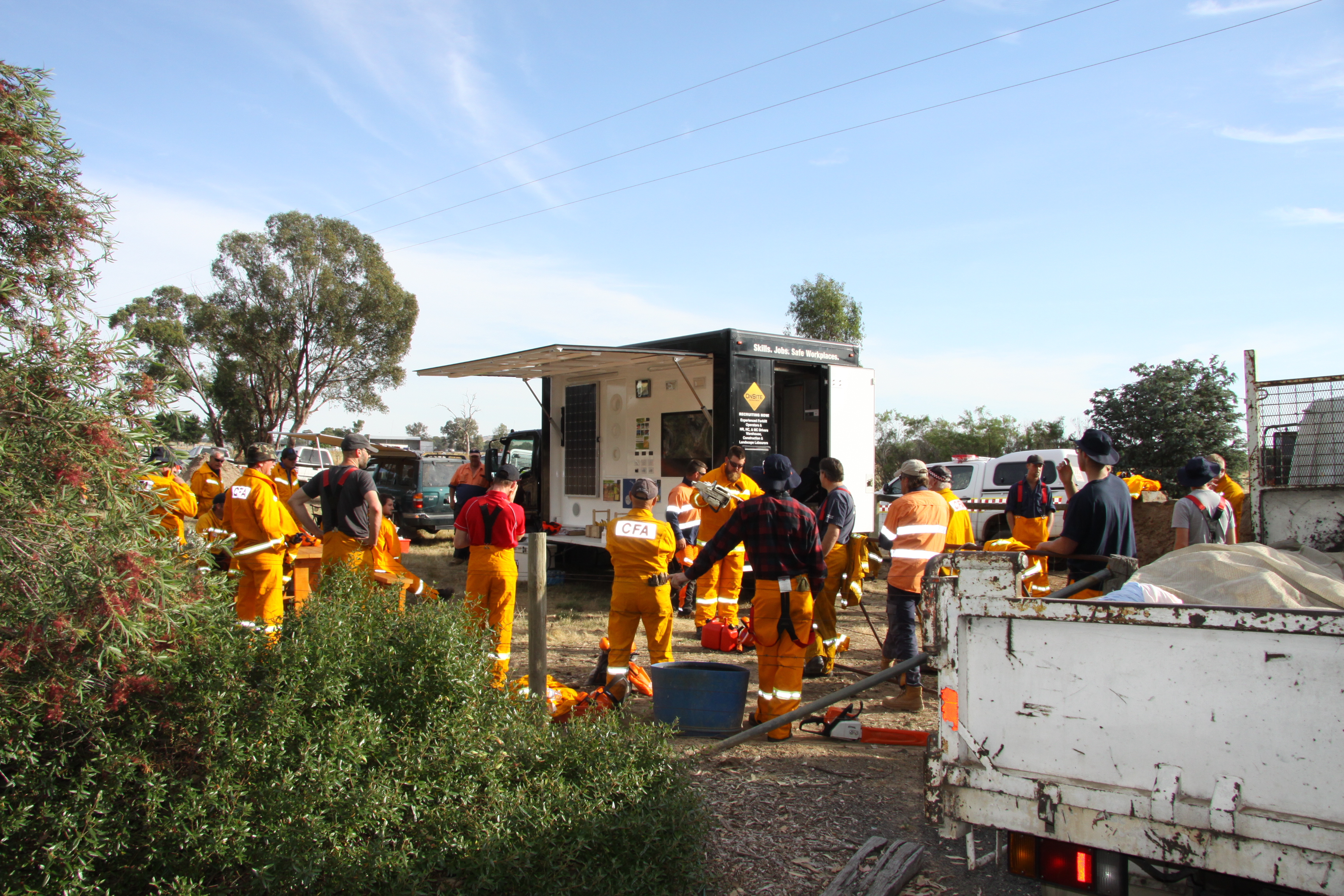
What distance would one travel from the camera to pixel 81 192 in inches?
121

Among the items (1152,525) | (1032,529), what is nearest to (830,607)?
(1032,529)

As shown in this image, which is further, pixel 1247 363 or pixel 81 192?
pixel 1247 363

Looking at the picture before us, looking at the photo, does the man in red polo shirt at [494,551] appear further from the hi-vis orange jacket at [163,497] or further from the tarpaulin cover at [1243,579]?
the tarpaulin cover at [1243,579]

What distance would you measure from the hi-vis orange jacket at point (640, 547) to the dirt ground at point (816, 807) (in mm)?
940

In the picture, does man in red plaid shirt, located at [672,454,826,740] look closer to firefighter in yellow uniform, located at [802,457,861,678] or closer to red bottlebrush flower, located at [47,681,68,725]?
firefighter in yellow uniform, located at [802,457,861,678]

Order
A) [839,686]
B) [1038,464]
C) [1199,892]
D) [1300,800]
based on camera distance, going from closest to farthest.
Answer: [1300,800]
[1199,892]
[839,686]
[1038,464]

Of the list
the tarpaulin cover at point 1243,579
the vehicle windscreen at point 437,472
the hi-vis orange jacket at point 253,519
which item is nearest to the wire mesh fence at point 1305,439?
the tarpaulin cover at point 1243,579

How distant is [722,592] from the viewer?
8.25 meters

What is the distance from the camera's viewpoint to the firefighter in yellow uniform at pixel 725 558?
8250 millimetres

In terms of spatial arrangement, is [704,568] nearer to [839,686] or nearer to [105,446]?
[839,686]

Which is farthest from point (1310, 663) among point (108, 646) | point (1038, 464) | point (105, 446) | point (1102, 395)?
point (1102, 395)

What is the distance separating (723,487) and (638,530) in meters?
2.58

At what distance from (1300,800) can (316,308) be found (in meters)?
33.2

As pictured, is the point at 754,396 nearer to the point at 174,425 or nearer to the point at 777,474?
the point at 777,474
